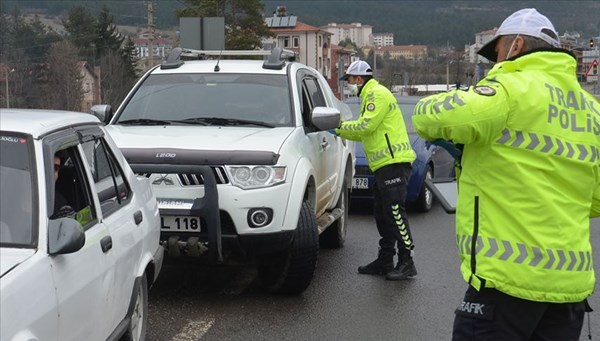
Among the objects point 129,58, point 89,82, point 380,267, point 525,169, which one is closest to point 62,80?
point 89,82

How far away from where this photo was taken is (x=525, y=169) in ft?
9.50

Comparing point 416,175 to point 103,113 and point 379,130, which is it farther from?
point 103,113

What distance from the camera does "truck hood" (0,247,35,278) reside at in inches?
120

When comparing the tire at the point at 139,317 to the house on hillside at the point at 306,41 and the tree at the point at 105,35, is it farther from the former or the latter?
the house on hillside at the point at 306,41

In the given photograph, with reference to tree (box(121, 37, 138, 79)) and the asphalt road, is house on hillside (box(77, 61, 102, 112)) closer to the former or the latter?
tree (box(121, 37, 138, 79))

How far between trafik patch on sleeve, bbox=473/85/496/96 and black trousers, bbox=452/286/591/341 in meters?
0.72

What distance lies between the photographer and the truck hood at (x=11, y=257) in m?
3.05

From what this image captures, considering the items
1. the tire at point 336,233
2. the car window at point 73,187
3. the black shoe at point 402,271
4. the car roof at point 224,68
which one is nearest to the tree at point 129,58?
the tire at point 336,233

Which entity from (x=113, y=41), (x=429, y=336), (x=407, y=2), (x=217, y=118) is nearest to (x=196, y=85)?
(x=217, y=118)

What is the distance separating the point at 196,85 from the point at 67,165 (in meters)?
3.39

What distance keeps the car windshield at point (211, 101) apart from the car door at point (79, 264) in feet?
9.35

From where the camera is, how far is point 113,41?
3487 inches

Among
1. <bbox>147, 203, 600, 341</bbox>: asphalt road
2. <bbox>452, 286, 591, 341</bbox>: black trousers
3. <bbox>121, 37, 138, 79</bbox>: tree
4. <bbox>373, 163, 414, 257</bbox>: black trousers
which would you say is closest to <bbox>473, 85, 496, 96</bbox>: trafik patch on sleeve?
<bbox>452, 286, 591, 341</bbox>: black trousers

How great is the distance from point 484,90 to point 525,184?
1.21ft
